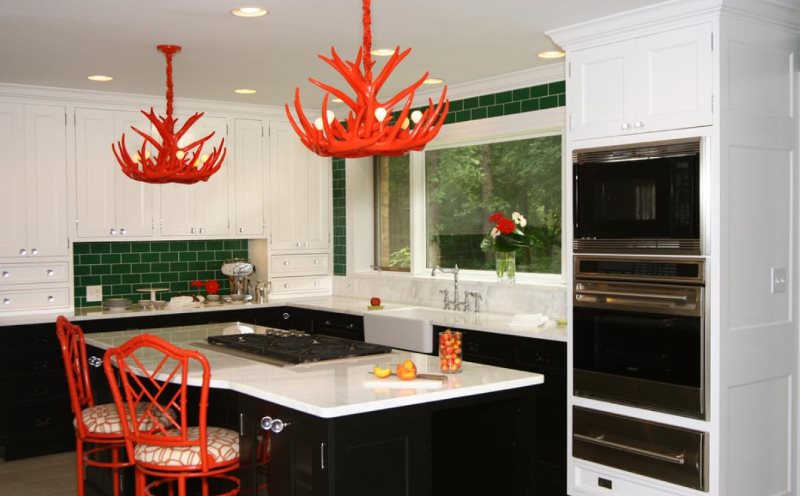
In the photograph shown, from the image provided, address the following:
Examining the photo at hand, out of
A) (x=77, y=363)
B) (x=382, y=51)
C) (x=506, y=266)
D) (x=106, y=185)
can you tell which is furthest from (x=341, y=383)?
(x=106, y=185)

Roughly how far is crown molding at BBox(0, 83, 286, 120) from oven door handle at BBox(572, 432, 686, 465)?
390cm

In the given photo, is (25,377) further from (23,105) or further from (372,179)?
(372,179)

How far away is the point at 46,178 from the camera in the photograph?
6.09 metres

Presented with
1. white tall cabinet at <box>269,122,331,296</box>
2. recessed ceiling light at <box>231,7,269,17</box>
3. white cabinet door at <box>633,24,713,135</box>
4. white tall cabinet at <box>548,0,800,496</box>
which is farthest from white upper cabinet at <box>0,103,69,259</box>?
white cabinet door at <box>633,24,713,135</box>

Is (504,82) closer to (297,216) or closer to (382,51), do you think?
(382,51)

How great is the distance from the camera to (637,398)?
424 centimetres

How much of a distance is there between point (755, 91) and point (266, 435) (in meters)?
2.80

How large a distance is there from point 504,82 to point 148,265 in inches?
132

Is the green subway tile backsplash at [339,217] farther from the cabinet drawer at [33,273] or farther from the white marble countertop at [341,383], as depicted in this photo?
the white marble countertop at [341,383]

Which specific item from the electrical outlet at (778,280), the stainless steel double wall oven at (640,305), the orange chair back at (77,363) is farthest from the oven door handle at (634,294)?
the orange chair back at (77,363)

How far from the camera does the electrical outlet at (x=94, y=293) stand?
6648mm

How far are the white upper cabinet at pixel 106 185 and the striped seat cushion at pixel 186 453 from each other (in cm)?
320

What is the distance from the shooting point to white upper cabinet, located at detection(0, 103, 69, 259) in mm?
5938

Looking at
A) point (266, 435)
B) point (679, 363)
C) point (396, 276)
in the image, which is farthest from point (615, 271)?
point (396, 276)
